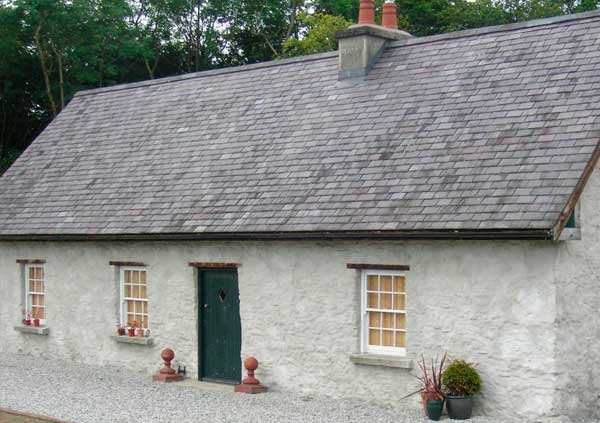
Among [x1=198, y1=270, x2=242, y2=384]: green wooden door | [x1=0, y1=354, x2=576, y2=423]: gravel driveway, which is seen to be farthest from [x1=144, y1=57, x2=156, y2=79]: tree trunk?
[x1=198, y1=270, x2=242, y2=384]: green wooden door

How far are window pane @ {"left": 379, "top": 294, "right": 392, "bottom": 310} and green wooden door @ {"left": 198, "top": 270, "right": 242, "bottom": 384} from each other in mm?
3064

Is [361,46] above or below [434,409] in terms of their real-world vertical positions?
above

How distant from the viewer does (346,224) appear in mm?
14711

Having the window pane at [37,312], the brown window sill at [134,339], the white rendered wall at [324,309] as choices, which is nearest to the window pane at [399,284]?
the white rendered wall at [324,309]

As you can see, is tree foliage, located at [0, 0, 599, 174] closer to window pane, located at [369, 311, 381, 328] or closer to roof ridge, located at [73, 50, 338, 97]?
roof ridge, located at [73, 50, 338, 97]

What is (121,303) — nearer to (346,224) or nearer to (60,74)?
(346,224)

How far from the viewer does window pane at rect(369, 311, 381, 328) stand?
1491cm

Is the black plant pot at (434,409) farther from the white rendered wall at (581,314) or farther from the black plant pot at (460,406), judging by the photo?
the white rendered wall at (581,314)

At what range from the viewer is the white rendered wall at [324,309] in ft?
42.7

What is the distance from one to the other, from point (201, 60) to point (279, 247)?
32.0 m

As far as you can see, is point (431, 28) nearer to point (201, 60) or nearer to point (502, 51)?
point (201, 60)

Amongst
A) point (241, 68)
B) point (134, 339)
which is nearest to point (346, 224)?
point (134, 339)

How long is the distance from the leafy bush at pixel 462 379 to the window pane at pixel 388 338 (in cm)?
Result: 162

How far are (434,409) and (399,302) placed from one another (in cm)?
202
